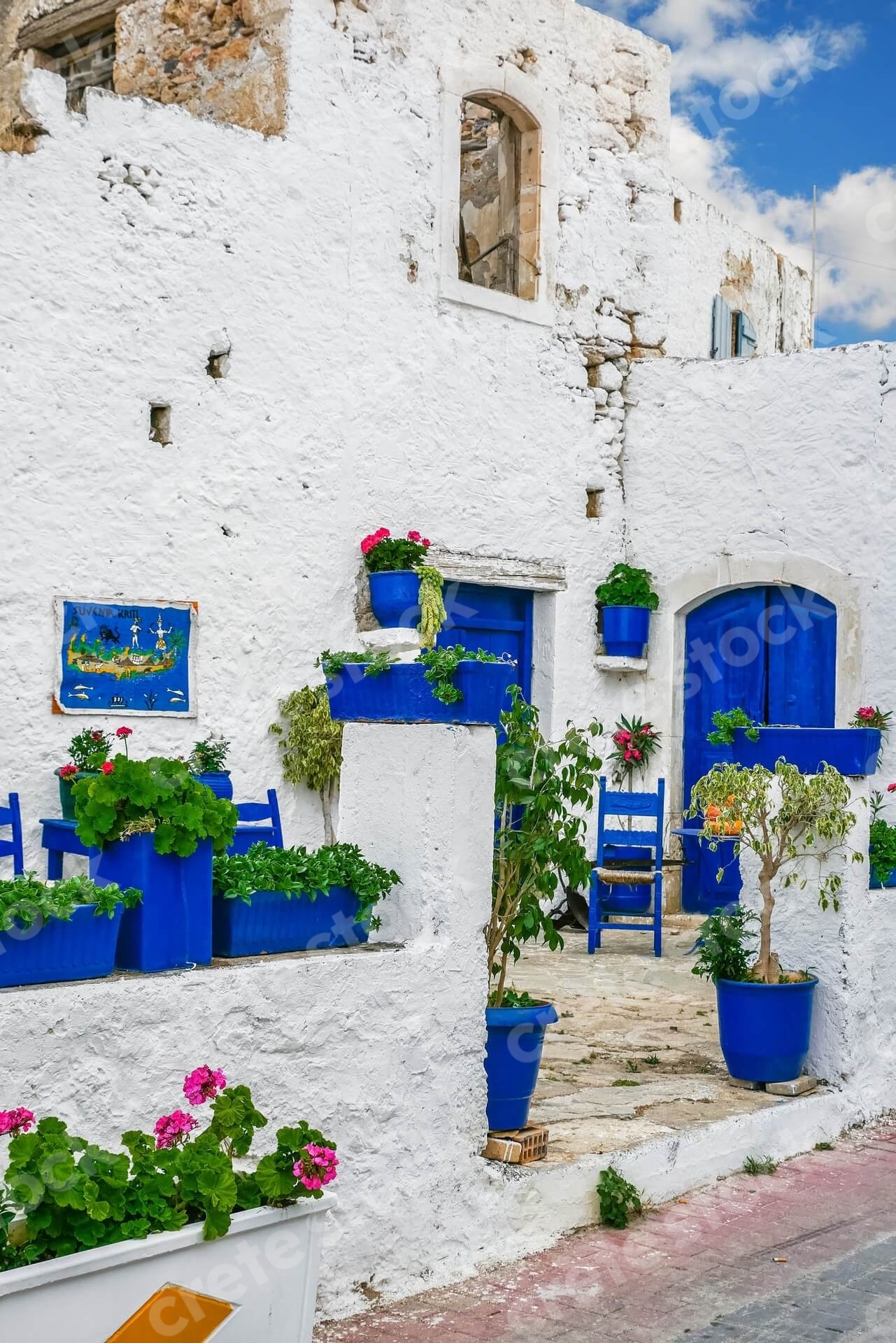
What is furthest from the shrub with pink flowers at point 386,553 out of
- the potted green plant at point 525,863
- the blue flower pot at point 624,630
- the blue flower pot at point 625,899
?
the potted green plant at point 525,863

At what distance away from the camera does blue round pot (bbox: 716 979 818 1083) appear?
5043 mm

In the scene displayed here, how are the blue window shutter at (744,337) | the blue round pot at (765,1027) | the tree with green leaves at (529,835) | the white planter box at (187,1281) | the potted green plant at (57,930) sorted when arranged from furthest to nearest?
the blue window shutter at (744,337) < the blue round pot at (765,1027) < the tree with green leaves at (529,835) < the potted green plant at (57,930) < the white planter box at (187,1281)

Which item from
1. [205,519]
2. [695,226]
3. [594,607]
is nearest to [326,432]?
[205,519]

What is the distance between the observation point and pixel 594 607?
29.7 feet

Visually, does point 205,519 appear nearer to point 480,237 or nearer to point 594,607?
point 594,607

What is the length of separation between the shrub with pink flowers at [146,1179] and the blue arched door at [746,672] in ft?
19.9

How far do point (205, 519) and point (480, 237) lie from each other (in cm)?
373

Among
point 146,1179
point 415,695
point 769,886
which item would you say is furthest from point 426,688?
point 769,886

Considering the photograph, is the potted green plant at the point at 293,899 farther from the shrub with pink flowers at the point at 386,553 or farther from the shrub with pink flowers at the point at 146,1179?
the shrub with pink flowers at the point at 386,553

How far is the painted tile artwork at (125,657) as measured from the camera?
6.59 m

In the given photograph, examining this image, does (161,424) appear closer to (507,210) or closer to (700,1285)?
(507,210)

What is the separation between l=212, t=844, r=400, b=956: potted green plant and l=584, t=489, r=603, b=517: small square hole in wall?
5.53 metres

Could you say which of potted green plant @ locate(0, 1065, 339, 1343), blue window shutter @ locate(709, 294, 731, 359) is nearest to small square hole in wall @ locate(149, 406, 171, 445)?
potted green plant @ locate(0, 1065, 339, 1343)

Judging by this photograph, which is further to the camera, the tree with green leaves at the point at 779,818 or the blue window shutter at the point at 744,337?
the blue window shutter at the point at 744,337
